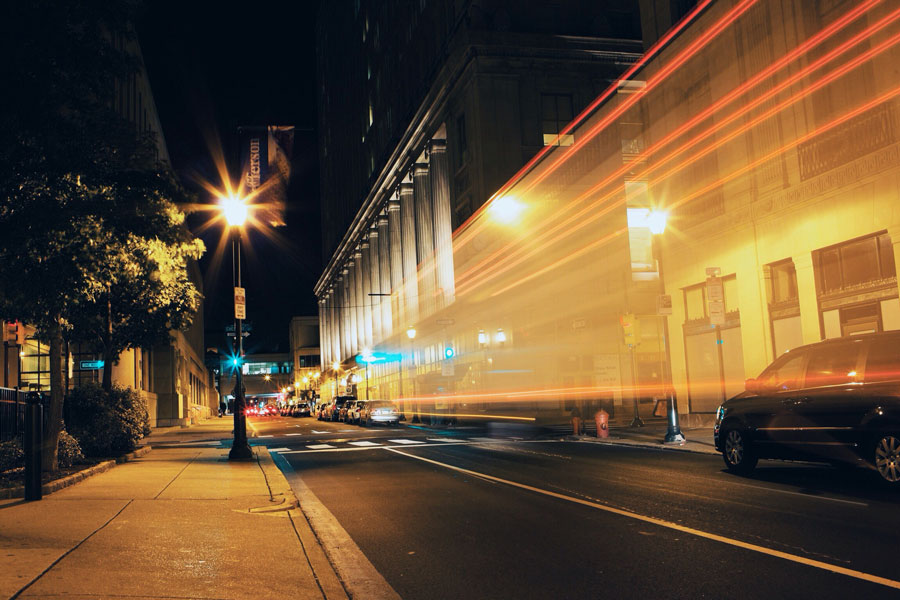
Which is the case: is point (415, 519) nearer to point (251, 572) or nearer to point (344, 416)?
point (251, 572)

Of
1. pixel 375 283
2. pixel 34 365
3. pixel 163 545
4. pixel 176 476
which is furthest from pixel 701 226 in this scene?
pixel 375 283

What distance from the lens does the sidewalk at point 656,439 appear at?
19062 millimetres

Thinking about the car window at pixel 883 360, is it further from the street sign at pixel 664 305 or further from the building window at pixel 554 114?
the building window at pixel 554 114

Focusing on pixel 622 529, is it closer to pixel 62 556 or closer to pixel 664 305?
pixel 62 556

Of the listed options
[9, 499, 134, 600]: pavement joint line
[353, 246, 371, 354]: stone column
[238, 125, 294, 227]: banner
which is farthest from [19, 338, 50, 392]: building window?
[353, 246, 371, 354]: stone column

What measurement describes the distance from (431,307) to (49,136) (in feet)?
159

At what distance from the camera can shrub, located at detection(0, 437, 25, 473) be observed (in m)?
13.3

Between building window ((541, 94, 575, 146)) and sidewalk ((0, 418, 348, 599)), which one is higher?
building window ((541, 94, 575, 146))

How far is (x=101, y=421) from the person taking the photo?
19.7 m

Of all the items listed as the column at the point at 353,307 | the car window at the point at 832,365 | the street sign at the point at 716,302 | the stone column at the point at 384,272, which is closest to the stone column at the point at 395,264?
the stone column at the point at 384,272

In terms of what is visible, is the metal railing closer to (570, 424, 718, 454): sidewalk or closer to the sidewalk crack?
the sidewalk crack

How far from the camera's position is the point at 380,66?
75875 millimetres

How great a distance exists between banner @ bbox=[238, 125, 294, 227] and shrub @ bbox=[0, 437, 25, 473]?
24.4 meters

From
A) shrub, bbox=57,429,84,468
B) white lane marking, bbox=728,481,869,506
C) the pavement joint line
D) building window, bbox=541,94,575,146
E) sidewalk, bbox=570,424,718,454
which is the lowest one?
sidewalk, bbox=570,424,718,454
